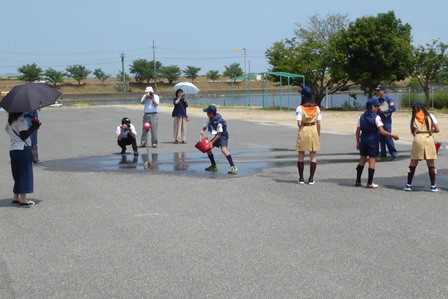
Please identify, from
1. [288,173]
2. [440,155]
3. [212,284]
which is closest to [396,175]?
[288,173]

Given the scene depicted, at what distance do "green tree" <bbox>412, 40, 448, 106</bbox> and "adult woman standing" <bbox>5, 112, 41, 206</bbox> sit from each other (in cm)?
3332

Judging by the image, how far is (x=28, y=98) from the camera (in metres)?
9.52

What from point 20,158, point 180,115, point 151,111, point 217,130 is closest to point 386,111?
point 217,130

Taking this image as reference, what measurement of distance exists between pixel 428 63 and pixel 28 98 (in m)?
34.7

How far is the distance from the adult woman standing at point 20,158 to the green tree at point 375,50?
33.3m

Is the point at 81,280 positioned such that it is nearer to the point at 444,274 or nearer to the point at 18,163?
the point at 444,274

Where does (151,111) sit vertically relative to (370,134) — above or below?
above

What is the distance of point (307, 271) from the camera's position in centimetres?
614

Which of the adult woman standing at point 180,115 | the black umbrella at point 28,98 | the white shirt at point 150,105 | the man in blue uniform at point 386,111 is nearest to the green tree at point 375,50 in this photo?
the adult woman standing at point 180,115

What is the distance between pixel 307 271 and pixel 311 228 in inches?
72.4

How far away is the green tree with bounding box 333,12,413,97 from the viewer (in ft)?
132

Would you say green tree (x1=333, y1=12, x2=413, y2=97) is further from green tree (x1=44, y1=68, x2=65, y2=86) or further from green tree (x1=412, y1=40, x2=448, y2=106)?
green tree (x1=44, y1=68, x2=65, y2=86)

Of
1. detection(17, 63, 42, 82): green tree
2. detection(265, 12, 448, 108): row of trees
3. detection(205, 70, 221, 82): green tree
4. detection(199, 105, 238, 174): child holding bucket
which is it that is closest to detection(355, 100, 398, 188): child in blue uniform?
detection(199, 105, 238, 174): child holding bucket

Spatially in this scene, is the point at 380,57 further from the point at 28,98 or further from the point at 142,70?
the point at 142,70
